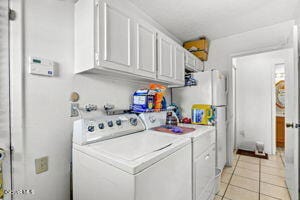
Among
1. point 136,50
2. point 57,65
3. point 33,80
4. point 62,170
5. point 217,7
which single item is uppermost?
point 217,7

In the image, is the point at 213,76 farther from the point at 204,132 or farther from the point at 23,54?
the point at 23,54

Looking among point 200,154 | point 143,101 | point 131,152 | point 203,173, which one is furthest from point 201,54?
point 131,152

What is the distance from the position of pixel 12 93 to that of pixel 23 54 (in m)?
0.29

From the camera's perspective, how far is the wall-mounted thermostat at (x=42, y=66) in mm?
1072

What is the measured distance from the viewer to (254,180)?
90.3 inches

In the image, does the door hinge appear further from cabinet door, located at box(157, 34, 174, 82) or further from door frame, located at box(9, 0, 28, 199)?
cabinet door, located at box(157, 34, 174, 82)

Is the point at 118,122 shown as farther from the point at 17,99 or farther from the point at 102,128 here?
the point at 17,99

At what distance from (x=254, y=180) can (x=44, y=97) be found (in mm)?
3024

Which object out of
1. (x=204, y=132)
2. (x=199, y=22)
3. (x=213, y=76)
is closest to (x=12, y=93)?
(x=204, y=132)

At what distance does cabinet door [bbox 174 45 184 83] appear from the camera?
2.12m

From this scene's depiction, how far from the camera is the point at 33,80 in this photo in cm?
109

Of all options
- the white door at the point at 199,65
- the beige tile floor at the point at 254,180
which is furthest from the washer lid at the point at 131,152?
the white door at the point at 199,65

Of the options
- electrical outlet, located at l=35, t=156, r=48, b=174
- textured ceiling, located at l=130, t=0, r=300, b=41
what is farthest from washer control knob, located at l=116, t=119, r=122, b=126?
textured ceiling, located at l=130, t=0, r=300, b=41

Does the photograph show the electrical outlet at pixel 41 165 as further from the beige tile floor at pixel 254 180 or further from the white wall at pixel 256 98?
the white wall at pixel 256 98
